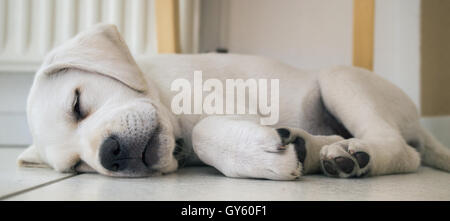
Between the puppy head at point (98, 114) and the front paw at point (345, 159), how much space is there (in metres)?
0.51

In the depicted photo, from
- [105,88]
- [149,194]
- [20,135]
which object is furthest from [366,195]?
[20,135]

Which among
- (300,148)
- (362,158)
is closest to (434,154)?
(362,158)

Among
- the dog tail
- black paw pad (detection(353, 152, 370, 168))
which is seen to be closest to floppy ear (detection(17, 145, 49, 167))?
black paw pad (detection(353, 152, 370, 168))

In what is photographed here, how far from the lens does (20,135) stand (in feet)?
11.2

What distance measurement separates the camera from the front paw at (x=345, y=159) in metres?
1.43

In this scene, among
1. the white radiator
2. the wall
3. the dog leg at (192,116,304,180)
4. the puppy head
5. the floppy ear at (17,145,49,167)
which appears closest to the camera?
the dog leg at (192,116,304,180)

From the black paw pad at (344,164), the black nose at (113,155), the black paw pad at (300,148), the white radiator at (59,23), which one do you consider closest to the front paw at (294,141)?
the black paw pad at (300,148)

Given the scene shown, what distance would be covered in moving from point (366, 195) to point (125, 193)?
65cm

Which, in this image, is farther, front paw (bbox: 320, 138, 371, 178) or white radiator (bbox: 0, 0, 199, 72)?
white radiator (bbox: 0, 0, 199, 72)

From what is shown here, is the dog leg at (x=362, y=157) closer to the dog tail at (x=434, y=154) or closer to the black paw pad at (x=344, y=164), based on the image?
the black paw pad at (x=344, y=164)

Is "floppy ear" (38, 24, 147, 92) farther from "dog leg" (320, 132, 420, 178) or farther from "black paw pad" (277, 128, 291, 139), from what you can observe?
"dog leg" (320, 132, 420, 178)

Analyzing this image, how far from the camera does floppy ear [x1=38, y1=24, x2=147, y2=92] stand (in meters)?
1.63

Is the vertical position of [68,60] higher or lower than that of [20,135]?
higher
